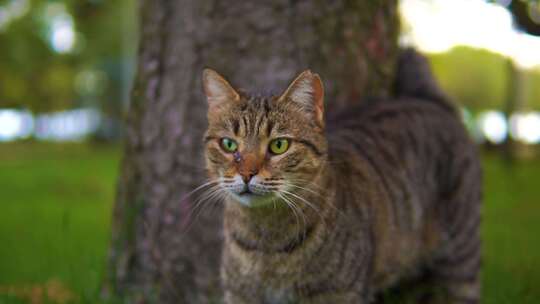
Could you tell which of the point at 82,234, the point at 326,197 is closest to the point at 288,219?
the point at 326,197

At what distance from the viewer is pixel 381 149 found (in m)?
3.48

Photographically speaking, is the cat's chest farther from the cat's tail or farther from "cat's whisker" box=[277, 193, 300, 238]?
the cat's tail

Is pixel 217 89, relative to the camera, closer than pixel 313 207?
No

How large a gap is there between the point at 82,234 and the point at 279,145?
3.98 metres

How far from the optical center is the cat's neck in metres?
2.80

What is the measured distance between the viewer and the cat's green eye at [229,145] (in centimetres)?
278

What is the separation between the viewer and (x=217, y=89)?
2.88 metres

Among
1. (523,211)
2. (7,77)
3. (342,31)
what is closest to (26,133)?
(7,77)

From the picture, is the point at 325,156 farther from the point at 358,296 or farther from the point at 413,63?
the point at 413,63

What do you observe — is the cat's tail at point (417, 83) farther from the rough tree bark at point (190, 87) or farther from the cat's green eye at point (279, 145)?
the cat's green eye at point (279, 145)

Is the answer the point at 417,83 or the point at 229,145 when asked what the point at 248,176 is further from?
the point at 417,83

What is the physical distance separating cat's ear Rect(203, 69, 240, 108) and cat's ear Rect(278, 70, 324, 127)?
24 cm

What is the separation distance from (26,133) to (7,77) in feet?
21.7

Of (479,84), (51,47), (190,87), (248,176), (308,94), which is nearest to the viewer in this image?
(248,176)
